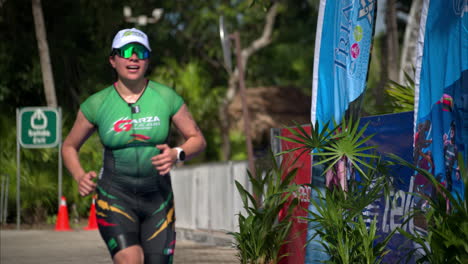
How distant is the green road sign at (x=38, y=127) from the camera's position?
2316cm

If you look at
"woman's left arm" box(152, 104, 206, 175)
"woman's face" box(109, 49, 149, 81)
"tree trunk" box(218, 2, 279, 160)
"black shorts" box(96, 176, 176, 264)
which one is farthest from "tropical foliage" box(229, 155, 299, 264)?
"tree trunk" box(218, 2, 279, 160)

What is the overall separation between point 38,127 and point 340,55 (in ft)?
50.7

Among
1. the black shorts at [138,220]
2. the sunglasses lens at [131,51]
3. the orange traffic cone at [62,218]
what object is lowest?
the orange traffic cone at [62,218]

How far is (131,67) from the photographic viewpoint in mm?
5734

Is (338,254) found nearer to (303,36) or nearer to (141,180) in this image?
(141,180)

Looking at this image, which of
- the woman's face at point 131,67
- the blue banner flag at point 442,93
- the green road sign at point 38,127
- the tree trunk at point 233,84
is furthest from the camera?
the tree trunk at point 233,84

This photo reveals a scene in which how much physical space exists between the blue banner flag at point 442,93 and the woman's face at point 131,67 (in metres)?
2.42

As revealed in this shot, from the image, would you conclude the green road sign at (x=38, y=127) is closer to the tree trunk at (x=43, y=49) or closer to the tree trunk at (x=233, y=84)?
the tree trunk at (x=43, y=49)

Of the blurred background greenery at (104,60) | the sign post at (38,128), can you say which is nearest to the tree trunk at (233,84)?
the blurred background greenery at (104,60)

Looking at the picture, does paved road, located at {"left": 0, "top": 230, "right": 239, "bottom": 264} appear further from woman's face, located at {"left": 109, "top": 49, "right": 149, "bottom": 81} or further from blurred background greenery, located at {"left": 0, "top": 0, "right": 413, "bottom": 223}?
woman's face, located at {"left": 109, "top": 49, "right": 149, "bottom": 81}

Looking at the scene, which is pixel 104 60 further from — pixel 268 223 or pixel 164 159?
pixel 164 159

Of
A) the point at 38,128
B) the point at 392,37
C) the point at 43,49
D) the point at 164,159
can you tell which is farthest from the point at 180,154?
the point at 392,37

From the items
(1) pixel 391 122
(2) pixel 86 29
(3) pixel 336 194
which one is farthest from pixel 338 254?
(2) pixel 86 29

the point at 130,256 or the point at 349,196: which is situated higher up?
the point at 349,196
